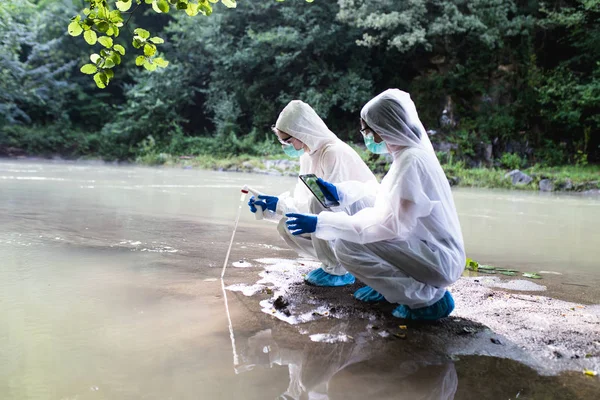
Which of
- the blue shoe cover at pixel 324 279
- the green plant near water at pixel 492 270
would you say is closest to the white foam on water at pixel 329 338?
the blue shoe cover at pixel 324 279

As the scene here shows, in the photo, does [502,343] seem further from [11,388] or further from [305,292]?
[11,388]

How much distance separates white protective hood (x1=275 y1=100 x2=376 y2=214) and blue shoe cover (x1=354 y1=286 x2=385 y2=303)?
0.67 metres

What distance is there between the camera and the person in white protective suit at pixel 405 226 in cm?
256

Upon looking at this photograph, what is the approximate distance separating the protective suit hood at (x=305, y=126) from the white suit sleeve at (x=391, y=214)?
0.90 meters

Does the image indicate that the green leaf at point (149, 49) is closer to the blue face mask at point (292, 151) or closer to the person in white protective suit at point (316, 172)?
the person in white protective suit at point (316, 172)

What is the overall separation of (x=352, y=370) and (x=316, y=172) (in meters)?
1.71

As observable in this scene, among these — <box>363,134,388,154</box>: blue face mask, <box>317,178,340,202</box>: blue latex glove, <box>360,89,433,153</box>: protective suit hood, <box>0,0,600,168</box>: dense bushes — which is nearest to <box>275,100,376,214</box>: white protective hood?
<box>317,178,340,202</box>: blue latex glove

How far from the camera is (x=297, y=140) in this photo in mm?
3590

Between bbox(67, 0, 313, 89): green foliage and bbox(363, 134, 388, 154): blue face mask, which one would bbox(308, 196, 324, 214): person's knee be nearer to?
bbox(363, 134, 388, 154): blue face mask

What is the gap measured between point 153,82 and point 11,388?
72.0 ft

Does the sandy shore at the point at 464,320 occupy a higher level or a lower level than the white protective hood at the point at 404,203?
lower

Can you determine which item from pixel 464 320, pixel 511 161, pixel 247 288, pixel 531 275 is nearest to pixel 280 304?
pixel 247 288

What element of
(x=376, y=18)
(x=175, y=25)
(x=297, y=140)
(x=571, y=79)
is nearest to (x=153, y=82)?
(x=175, y=25)

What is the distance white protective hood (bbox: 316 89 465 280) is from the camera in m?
2.55
